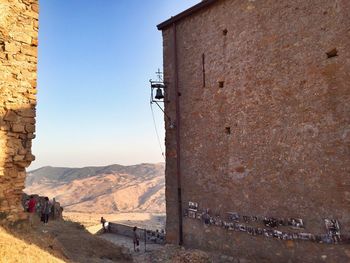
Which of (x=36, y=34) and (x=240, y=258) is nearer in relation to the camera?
(x=36, y=34)

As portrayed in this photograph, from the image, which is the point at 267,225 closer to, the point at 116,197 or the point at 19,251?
the point at 19,251

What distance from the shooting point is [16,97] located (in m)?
7.27

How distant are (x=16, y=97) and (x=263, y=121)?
26.1ft

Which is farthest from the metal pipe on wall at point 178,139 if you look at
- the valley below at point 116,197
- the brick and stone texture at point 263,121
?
the valley below at point 116,197

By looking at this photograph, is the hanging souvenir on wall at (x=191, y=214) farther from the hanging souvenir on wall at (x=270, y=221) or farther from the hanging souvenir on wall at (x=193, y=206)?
the hanging souvenir on wall at (x=270, y=221)

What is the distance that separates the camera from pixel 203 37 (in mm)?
13805

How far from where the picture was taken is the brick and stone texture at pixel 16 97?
23.0 feet

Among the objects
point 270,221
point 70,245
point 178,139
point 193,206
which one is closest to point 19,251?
point 70,245

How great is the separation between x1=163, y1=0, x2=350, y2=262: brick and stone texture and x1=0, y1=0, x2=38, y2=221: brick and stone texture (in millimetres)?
7426

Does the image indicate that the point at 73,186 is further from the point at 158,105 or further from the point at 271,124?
the point at 271,124

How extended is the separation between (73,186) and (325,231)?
65.4 metres

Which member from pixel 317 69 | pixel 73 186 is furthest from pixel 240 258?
pixel 73 186

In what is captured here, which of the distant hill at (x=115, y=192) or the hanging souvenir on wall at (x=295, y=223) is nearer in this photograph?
the hanging souvenir on wall at (x=295, y=223)

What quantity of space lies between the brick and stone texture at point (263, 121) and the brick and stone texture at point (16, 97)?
7.43 meters
